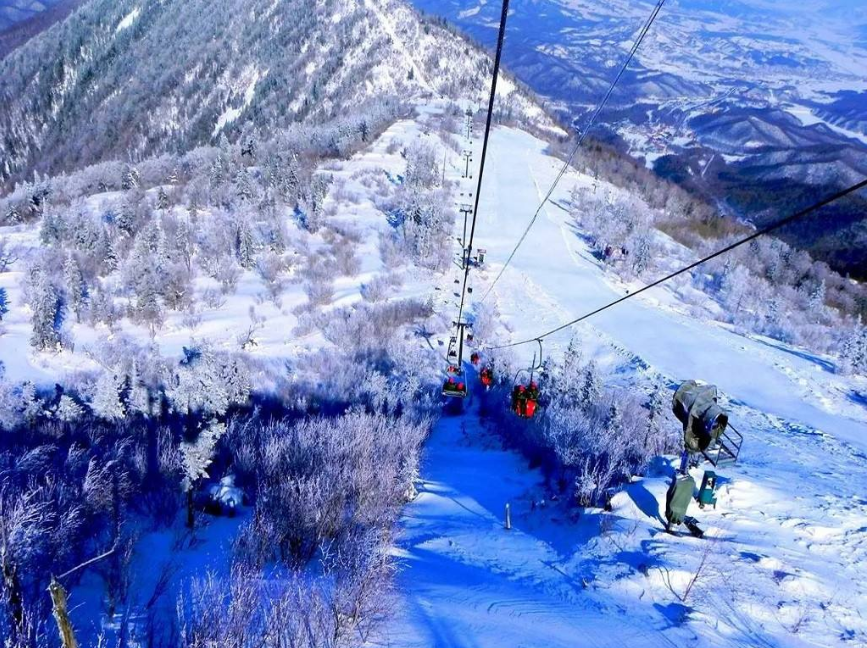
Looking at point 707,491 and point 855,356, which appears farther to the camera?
point 855,356

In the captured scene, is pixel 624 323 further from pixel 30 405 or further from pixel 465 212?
pixel 30 405

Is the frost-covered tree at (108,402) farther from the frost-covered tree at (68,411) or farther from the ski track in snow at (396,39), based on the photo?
the ski track in snow at (396,39)

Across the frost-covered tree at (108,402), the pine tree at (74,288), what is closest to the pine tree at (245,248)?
the pine tree at (74,288)

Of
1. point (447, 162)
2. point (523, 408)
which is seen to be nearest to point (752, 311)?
point (523, 408)

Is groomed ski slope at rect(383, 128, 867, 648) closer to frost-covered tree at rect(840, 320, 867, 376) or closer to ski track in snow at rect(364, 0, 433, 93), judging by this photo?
frost-covered tree at rect(840, 320, 867, 376)

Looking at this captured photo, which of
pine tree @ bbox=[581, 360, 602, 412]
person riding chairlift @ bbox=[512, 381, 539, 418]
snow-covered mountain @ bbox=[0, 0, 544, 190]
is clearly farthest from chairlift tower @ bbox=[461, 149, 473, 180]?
person riding chairlift @ bbox=[512, 381, 539, 418]

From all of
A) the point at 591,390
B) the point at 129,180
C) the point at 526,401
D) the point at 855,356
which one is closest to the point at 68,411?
the point at 526,401
